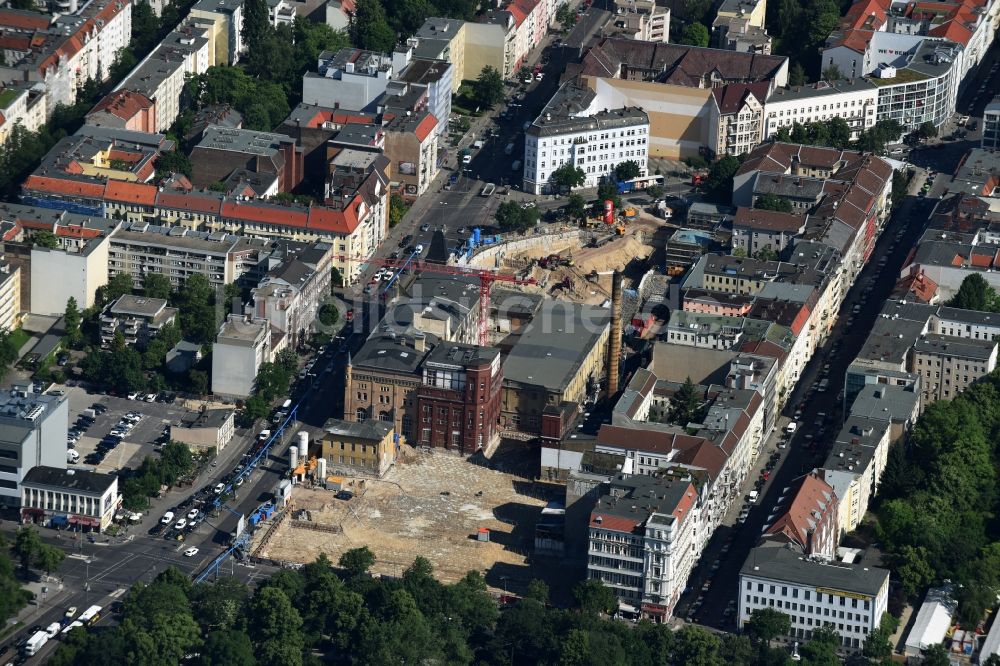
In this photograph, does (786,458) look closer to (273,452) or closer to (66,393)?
(273,452)

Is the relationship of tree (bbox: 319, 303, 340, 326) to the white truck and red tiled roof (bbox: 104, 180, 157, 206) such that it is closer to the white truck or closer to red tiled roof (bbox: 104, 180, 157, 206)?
red tiled roof (bbox: 104, 180, 157, 206)

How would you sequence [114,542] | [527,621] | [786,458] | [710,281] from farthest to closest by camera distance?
[710,281] → [786,458] → [114,542] → [527,621]

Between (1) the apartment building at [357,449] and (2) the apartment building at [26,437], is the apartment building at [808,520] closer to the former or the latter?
(1) the apartment building at [357,449]

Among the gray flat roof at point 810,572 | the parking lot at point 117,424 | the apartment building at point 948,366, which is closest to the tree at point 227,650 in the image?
the parking lot at point 117,424

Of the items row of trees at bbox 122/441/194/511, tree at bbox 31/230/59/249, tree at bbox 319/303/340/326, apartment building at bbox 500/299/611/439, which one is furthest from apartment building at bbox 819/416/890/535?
tree at bbox 31/230/59/249

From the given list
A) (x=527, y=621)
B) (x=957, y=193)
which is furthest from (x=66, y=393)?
(x=957, y=193)

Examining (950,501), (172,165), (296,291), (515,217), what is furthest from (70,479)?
(950,501)
